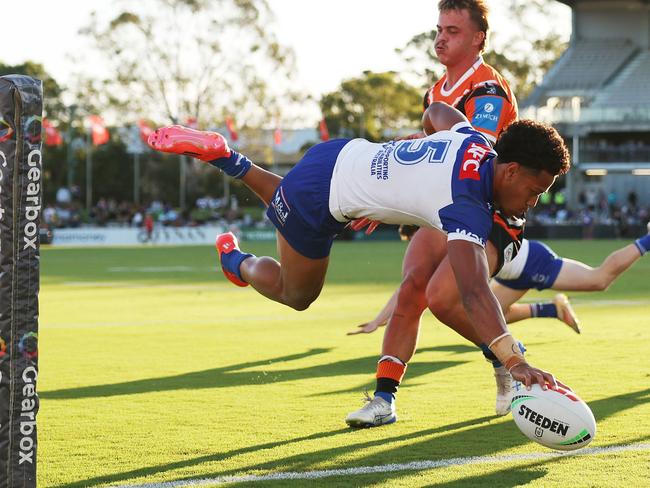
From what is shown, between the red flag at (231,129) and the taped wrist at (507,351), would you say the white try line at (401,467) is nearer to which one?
the taped wrist at (507,351)

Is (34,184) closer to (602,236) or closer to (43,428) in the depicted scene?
(43,428)

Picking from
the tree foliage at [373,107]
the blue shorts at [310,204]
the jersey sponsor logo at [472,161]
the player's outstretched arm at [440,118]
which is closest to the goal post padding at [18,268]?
the jersey sponsor logo at [472,161]

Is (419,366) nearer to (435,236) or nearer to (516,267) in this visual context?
(516,267)

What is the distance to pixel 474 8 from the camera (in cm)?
743

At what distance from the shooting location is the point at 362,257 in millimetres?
31375

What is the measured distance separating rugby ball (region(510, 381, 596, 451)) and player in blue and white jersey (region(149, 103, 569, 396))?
154mm

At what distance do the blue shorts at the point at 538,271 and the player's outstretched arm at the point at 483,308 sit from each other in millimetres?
4372

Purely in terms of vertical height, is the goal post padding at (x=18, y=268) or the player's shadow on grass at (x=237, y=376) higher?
the goal post padding at (x=18, y=268)

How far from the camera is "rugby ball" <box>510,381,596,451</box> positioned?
16.7 ft

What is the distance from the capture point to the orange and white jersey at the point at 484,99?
23.7 feet

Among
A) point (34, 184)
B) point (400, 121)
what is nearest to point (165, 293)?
point (34, 184)

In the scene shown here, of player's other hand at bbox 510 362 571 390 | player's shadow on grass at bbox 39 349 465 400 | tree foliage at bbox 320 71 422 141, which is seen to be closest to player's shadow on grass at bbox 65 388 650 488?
player's other hand at bbox 510 362 571 390

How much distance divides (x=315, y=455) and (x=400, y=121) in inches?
3014

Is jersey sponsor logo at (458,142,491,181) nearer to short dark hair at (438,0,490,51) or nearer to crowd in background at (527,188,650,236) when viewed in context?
short dark hair at (438,0,490,51)
